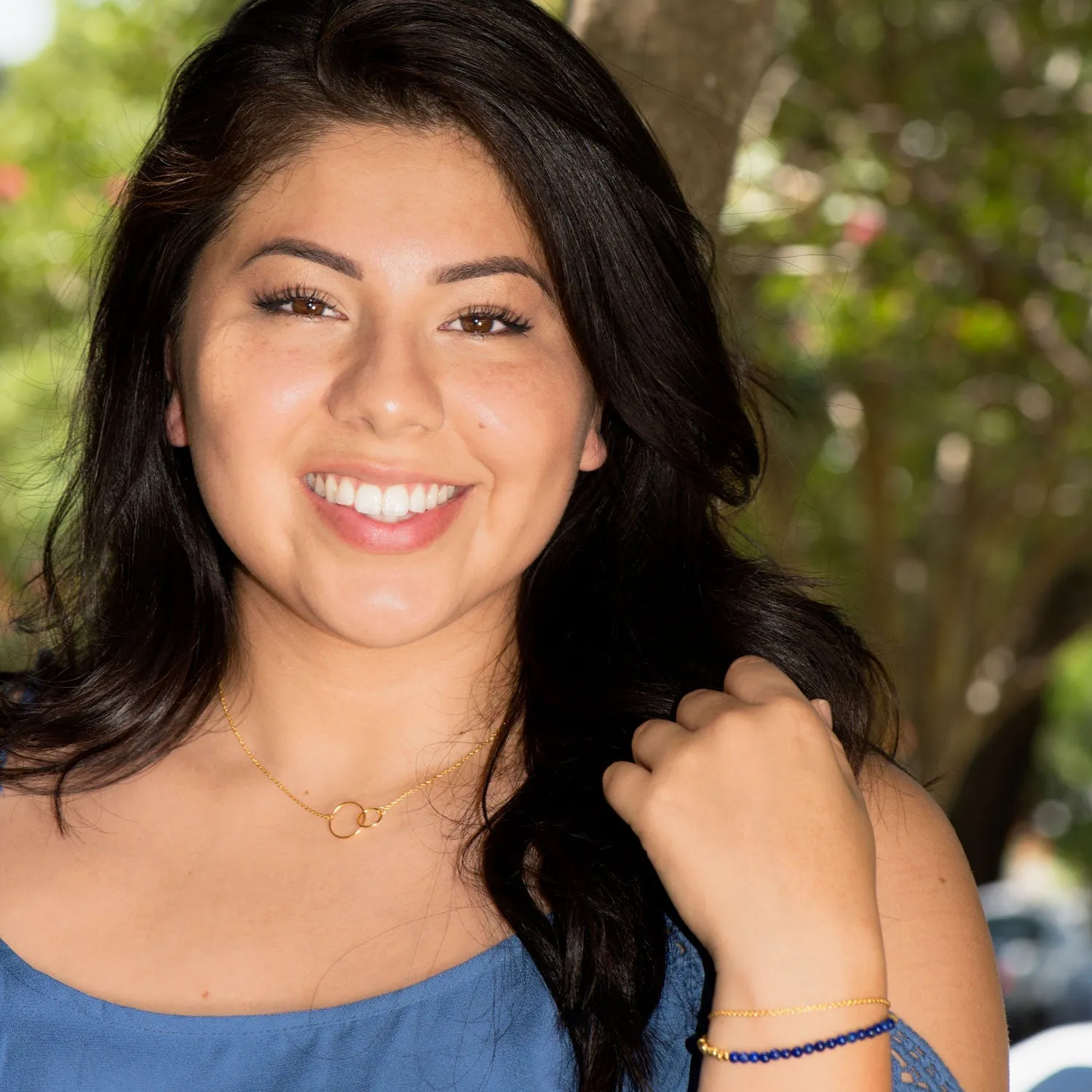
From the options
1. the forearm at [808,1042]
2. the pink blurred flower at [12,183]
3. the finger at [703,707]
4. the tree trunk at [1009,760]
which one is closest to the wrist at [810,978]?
the forearm at [808,1042]

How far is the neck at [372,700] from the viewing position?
2447 millimetres

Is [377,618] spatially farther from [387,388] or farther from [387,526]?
[387,388]

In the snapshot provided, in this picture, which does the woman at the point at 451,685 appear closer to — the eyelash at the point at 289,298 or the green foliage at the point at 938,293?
the eyelash at the point at 289,298

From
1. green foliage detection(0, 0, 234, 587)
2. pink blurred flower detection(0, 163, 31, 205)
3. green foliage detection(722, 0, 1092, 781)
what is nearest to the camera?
green foliage detection(722, 0, 1092, 781)

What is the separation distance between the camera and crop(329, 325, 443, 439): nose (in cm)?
212

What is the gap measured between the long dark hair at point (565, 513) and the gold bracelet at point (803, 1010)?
0.22 m

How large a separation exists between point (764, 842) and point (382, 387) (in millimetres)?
783

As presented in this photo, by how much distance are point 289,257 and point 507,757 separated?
0.84 m

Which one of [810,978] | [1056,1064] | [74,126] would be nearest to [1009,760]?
[74,126]

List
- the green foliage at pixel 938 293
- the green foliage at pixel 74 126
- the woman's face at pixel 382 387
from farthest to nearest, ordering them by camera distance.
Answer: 1. the green foliage at pixel 74 126
2. the green foliage at pixel 938 293
3. the woman's face at pixel 382 387

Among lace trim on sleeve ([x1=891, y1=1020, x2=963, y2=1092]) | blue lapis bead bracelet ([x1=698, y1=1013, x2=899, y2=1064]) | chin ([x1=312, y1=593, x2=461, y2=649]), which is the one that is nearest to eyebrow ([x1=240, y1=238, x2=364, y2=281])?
chin ([x1=312, y1=593, x2=461, y2=649])

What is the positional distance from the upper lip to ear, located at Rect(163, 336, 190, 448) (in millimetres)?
396

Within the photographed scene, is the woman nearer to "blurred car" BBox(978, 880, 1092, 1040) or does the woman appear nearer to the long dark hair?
the long dark hair

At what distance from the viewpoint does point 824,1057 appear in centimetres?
181
